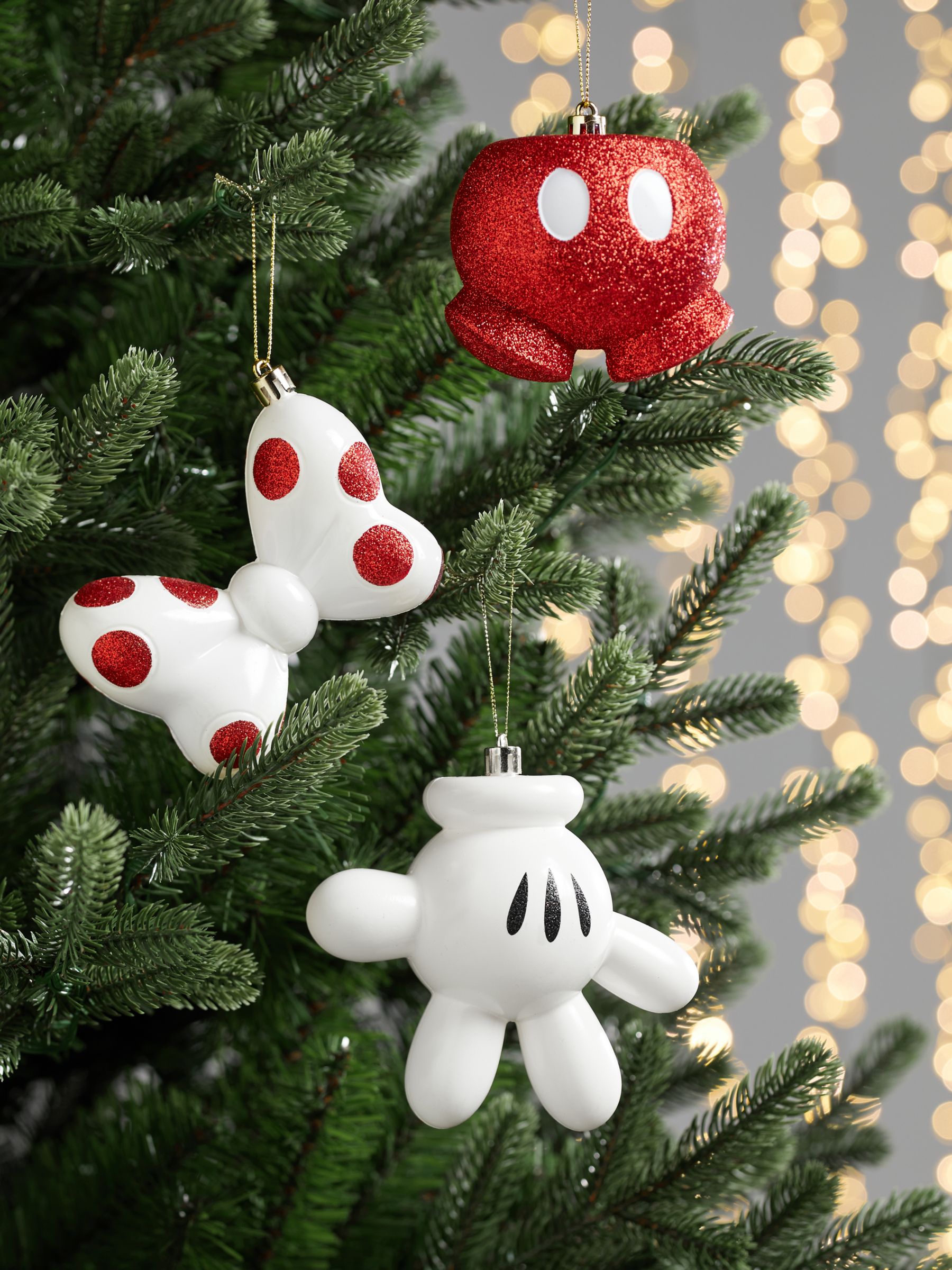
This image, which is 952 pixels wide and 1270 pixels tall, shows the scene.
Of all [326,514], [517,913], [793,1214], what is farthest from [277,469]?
[793,1214]

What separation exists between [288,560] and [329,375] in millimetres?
180

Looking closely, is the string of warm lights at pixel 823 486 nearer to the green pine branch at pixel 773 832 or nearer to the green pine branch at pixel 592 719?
the green pine branch at pixel 773 832

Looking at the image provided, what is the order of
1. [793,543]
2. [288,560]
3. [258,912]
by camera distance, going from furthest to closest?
1. [793,543]
2. [258,912]
3. [288,560]

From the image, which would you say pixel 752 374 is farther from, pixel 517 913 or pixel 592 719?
pixel 517 913

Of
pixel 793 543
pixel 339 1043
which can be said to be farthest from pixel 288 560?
pixel 793 543

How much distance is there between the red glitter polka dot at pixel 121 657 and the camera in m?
0.48

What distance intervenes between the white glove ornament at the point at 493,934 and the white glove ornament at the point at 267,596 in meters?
0.10

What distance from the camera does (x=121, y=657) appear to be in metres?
0.48

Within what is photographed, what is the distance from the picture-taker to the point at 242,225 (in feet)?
1.77

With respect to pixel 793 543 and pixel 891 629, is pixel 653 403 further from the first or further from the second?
pixel 891 629

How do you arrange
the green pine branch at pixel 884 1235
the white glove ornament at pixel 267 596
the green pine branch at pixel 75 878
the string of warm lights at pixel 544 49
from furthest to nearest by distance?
the string of warm lights at pixel 544 49 < the green pine branch at pixel 884 1235 < the white glove ornament at pixel 267 596 < the green pine branch at pixel 75 878

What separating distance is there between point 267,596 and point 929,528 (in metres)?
1.32

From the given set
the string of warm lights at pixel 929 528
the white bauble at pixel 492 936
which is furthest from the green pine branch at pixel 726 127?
the string of warm lights at pixel 929 528

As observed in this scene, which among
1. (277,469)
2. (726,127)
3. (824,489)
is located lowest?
(824,489)
